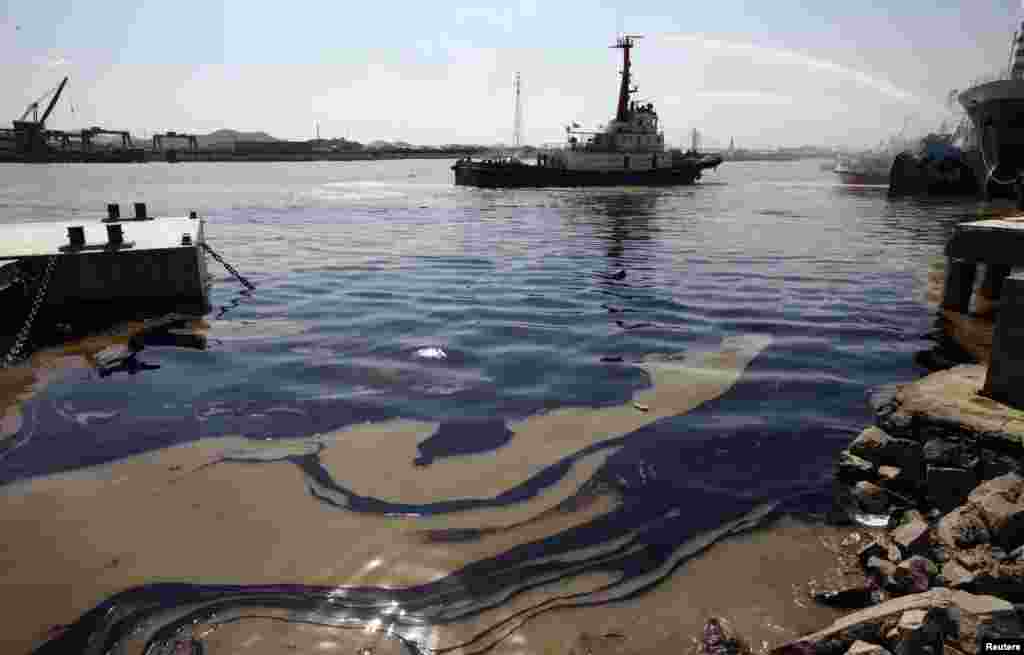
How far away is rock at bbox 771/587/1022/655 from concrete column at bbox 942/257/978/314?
10227 millimetres

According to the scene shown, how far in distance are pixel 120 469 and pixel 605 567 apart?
443 centimetres

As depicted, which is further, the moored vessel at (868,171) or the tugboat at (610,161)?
the moored vessel at (868,171)

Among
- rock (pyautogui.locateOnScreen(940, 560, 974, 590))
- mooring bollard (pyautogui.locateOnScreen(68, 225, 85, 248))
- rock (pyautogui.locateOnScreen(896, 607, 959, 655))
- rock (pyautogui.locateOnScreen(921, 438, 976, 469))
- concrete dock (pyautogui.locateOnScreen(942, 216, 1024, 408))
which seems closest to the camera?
rock (pyautogui.locateOnScreen(896, 607, 959, 655))

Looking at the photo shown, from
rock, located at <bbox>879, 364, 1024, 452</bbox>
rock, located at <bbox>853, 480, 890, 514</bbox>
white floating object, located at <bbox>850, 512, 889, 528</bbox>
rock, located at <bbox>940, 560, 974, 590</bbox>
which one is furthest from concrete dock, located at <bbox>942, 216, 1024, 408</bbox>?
rock, located at <bbox>940, 560, 974, 590</bbox>

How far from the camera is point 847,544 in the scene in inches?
175

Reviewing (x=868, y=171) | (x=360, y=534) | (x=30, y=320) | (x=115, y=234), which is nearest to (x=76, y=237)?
(x=115, y=234)

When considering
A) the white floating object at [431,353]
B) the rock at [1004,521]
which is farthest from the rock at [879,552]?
the white floating object at [431,353]

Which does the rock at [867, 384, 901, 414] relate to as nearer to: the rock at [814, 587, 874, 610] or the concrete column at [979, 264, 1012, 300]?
the rock at [814, 587, 874, 610]

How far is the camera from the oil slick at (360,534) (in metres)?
3.72

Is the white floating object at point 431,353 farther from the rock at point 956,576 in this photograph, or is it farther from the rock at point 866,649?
the rock at point 866,649

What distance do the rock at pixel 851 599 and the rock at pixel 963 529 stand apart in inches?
25.8

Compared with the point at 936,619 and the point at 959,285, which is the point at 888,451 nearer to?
the point at 936,619

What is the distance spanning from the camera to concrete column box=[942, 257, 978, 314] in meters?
11.3

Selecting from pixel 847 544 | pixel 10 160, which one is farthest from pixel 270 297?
pixel 10 160
